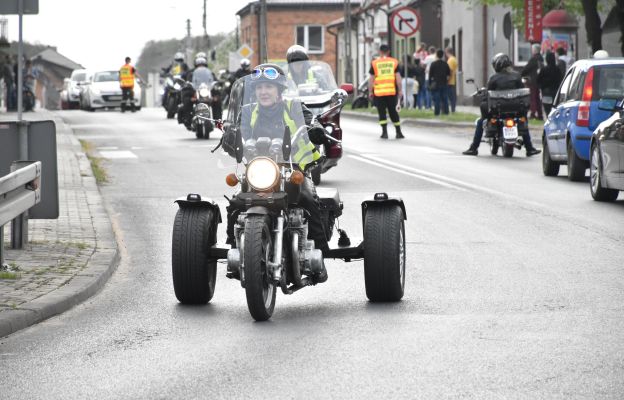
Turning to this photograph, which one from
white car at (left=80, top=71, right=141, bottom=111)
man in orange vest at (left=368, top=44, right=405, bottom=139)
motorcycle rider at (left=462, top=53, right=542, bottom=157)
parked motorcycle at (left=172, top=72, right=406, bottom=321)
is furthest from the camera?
white car at (left=80, top=71, right=141, bottom=111)

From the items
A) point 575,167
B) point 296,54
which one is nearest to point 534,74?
point 575,167

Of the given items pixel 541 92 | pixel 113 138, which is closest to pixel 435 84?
pixel 541 92

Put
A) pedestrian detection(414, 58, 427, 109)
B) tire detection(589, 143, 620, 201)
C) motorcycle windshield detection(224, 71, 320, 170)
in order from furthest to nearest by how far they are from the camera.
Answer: pedestrian detection(414, 58, 427, 109) → tire detection(589, 143, 620, 201) → motorcycle windshield detection(224, 71, 320, 170)

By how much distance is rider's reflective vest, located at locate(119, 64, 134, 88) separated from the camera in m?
50.2

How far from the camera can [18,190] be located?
11258 mm

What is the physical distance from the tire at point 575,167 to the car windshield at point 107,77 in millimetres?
36463

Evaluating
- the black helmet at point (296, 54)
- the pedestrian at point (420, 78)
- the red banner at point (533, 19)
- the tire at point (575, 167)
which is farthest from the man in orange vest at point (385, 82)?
the pedestrian at point (420, 78)

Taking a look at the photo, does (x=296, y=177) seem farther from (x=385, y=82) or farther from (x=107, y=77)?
(x=107, y=77)

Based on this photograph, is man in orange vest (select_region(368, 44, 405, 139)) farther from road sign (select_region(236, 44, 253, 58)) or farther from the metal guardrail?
road sign (select_region(236, 44, 253, 58))

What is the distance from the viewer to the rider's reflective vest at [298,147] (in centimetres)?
918

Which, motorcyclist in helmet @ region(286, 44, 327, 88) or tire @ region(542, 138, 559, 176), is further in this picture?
A: tire @ region(542, 138, 559, 176)

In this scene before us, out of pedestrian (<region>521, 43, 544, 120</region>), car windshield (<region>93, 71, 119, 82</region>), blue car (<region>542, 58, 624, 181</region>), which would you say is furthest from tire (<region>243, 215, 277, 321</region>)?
car windshield (<region>93, 71, 119, 82</region>)

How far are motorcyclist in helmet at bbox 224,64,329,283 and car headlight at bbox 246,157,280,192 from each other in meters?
0.45

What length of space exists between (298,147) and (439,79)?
101ft
